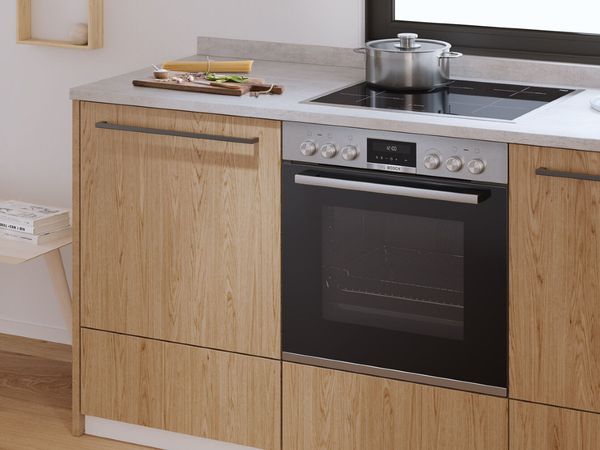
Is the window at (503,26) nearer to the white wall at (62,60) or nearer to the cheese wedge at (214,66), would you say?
the white wall at (62,60)

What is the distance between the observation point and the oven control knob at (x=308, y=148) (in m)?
3.25

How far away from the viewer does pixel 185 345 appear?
357cm

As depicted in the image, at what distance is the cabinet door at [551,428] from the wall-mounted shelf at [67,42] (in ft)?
6.13

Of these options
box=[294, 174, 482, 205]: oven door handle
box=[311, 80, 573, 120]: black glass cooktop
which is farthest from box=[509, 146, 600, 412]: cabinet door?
box=[311, 80, 573, 120]: black glass cooktop

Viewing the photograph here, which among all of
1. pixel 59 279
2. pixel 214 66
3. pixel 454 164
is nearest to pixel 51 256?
pixel 59 279

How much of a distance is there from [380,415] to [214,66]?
114 centimetres

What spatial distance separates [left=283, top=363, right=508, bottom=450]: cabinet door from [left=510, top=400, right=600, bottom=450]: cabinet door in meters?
0.03

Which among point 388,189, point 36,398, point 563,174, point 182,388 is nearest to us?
point 563,174

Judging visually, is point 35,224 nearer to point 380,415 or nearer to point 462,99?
point 380,415

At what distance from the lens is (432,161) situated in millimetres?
3109

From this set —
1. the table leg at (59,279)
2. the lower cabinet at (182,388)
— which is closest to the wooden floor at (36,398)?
the lower cabinet at (182,388)

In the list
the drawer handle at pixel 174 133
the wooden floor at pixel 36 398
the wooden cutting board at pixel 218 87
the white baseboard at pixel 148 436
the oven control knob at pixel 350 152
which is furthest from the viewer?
the wooden floor at pixel 36 398

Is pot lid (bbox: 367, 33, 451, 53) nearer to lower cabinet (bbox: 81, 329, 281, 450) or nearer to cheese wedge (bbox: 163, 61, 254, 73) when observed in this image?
cheese wedge (bbox: 163, 61, 254, 73)

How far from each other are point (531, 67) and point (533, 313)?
2.86 ft
